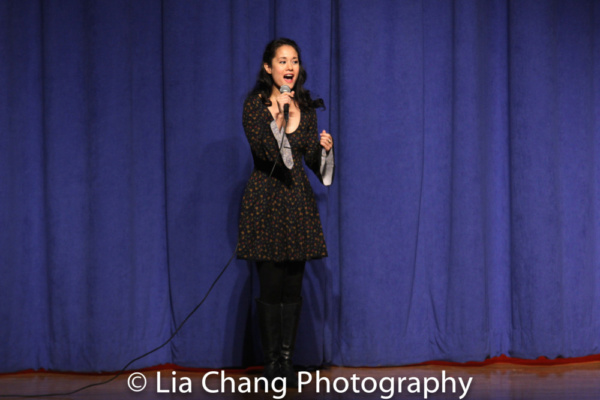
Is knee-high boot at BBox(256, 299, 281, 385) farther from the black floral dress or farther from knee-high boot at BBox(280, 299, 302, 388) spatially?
the black floral dress

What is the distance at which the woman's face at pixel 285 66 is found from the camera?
226cm

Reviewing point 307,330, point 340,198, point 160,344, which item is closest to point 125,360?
point 160,344

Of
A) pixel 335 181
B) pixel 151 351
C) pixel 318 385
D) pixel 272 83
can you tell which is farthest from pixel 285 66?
pixel 151 351

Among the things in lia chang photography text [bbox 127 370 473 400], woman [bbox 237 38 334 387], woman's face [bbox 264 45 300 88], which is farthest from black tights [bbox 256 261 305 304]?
woman's face [bbox 264 45 300 88]

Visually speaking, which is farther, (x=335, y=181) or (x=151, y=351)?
(x=335, y=181)

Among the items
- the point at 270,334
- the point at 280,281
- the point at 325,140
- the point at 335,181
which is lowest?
the point at 270,334

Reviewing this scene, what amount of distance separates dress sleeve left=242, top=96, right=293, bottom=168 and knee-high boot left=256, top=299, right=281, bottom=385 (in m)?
0.59

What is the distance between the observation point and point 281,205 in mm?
2266

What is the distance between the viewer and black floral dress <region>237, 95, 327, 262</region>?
7.35 feet

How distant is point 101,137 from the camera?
2711 mm

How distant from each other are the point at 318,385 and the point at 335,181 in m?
0.97

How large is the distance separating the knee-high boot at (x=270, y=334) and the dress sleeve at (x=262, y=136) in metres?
0.59

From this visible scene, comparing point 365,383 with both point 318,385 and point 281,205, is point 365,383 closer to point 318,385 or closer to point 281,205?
point 318,385

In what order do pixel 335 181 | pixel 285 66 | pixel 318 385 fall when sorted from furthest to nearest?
1. pixel 335 181
2. pixel 318 385
3. pixel 285 66
